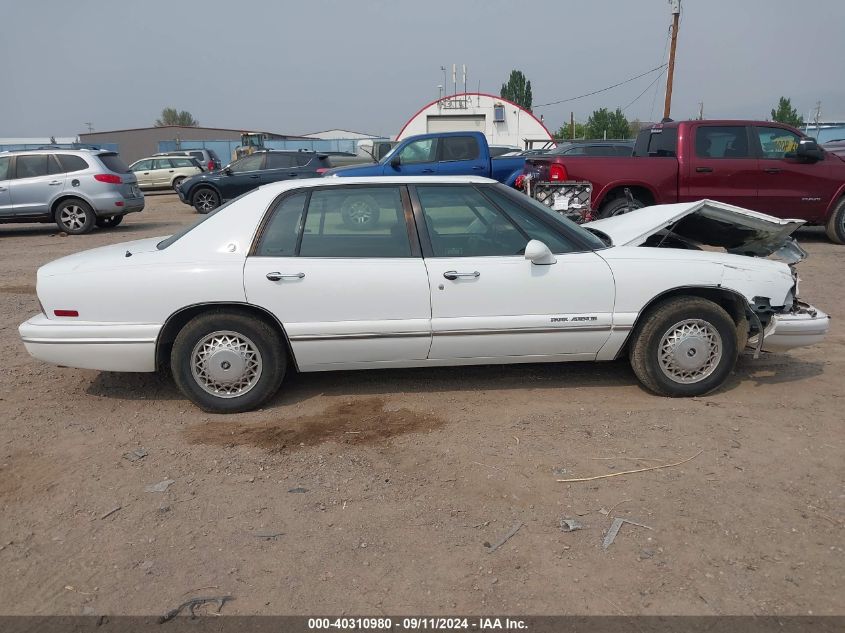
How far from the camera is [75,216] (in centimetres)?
1313

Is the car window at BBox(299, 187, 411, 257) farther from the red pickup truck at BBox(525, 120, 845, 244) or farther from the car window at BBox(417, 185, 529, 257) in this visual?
the red pickup truck at BBox(525, 120, 845, 244)

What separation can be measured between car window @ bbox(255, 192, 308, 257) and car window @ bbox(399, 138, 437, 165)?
27.7ft

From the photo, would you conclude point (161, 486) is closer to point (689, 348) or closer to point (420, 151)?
point (689, 348)

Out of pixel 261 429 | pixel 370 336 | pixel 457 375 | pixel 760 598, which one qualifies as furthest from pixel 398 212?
pixel 760 598

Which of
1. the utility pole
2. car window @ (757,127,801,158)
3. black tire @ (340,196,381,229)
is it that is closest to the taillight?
car window @ (757,127,801,158)

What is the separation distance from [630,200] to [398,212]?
5.61 meters

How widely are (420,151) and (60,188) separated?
7042 millimetres

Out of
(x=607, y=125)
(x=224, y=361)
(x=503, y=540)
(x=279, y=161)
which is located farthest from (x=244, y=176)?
(x=607, y=125)

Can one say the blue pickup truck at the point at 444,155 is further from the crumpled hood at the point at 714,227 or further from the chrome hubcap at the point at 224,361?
the chrome hubcap at the point at 224,361

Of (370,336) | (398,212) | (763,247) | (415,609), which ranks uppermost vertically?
(398,212)

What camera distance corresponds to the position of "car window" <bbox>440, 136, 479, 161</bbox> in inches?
491

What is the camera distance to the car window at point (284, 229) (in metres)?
4.18

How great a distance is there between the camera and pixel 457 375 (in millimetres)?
4820

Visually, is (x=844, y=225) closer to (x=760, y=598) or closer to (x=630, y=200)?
(x=630, y=200)
